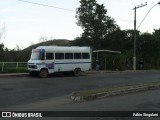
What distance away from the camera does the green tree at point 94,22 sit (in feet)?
191

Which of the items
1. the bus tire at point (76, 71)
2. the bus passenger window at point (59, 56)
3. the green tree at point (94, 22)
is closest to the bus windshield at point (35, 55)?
the bus passenger window at point (59, 56)

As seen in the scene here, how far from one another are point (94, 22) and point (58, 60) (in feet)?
96.9

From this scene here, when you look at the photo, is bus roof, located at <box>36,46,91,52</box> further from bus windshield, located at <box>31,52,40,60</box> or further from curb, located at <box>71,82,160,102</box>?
curb, located at <box>71,82,160,102</box>

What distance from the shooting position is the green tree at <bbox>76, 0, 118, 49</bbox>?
191 ft

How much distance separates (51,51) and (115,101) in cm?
1525

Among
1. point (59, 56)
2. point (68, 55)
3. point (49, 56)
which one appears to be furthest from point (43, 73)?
A: point (68, 55)

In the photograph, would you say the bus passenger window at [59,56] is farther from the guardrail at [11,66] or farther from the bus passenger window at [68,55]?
the guardrail at [11,66]

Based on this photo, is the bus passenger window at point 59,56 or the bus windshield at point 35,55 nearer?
the bus windshield at point 35,55

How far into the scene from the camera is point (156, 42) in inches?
1962

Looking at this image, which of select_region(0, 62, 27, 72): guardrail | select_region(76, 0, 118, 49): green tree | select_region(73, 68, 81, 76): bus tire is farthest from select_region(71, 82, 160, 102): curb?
select_region(76, 0, 118, 49): green tree

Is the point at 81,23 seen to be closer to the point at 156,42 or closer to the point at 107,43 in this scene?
the point at 107,43

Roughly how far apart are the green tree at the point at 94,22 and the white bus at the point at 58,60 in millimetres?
25636

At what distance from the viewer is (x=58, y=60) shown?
30.1 m

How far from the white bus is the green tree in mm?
25636
